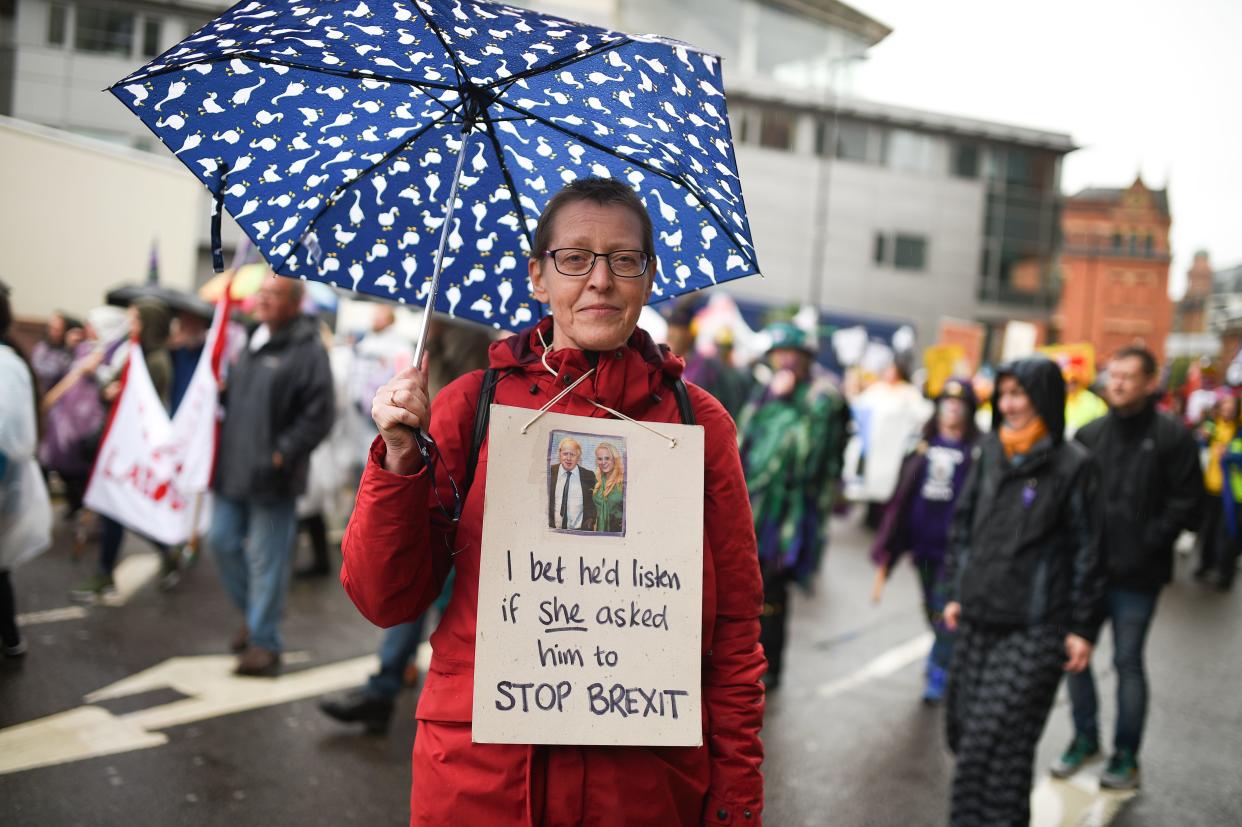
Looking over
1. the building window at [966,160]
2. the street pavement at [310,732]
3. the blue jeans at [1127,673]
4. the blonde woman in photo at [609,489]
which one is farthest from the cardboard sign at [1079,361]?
the building window at [966,160]

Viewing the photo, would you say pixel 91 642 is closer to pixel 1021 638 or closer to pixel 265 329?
pixel 265 329

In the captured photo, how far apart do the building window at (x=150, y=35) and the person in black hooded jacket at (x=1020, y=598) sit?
21.3 meters

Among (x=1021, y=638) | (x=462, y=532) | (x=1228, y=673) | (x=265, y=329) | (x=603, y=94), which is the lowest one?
(x=1228, y=673)

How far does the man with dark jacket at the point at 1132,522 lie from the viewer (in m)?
5.43

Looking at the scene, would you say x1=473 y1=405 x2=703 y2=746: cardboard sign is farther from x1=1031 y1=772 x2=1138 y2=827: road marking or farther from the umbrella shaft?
x1=1031 y1=772 x2=1138 y2=827: road marking

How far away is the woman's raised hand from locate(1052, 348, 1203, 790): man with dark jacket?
14.8 feet

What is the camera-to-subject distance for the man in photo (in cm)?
205

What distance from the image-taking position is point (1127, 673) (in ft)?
17.7

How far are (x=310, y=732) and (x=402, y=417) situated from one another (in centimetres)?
396

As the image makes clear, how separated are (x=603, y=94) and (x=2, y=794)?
3.81 metres

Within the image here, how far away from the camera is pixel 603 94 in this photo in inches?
85.4

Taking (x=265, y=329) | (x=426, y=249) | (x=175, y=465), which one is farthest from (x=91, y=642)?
(x=426, y=249)

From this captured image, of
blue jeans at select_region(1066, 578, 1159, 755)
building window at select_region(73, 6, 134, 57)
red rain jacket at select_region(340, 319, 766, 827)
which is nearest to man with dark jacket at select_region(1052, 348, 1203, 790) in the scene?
blue jeans at select_region(1066, 578, 1159, 755)

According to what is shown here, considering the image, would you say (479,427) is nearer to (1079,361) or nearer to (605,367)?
(605,367)
